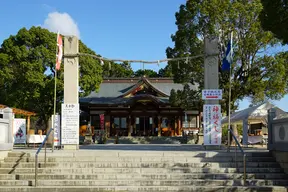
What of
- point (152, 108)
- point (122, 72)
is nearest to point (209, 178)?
point (152, 108)

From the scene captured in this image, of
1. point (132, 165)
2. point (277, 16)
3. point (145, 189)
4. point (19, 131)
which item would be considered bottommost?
point (145, 189)

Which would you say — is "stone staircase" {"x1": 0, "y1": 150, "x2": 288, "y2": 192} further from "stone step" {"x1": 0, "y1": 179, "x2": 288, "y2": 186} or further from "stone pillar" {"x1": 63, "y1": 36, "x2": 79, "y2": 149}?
"stone pillar" {"x1": 63, "y1": 36, "x2": 79, "y2": 149}

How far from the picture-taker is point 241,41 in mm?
19891

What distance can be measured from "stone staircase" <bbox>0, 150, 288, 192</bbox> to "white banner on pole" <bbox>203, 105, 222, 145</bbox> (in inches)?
74.6

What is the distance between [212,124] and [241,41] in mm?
7888

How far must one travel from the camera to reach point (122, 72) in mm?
55906

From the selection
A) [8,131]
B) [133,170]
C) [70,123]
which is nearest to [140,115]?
[70,123]

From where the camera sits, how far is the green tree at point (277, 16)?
37.9 feet

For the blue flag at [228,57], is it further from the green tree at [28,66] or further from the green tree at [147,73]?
the green tree at [147,73]

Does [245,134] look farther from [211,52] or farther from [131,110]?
[131,110]

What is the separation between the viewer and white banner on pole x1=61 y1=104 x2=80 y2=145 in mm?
13664

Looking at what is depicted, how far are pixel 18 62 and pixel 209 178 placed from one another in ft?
62.5

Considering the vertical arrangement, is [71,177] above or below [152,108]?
below

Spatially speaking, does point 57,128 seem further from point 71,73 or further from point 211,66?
point 211,66
